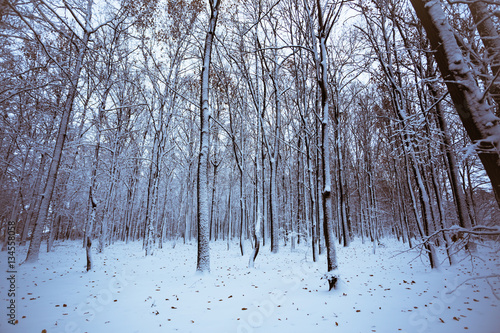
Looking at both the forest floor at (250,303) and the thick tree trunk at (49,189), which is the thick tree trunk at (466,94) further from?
the thick tree trunk at (49,189)

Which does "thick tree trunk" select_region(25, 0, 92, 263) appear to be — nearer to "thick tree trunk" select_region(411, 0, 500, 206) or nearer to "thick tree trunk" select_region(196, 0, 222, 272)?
"thick tree trunk" select_region(196, 0, 222, 272)

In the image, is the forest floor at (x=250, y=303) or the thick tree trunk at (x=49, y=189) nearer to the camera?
the forest floor at (x=250, y=303)

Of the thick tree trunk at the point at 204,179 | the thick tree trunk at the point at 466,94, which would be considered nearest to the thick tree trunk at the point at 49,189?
the thick tree trunk at the point at 204,179

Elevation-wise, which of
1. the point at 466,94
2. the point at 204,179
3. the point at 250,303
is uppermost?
the point at 466,94

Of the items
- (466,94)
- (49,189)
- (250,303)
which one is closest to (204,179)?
(250,303)

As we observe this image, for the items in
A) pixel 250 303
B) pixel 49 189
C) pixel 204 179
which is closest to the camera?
pixel 250 303

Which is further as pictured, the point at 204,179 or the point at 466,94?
the point at 204,179

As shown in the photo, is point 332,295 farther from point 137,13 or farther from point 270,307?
point 137,13

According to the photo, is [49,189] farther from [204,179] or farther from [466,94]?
[466,94]

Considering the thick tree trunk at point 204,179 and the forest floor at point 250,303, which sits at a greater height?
the thick tree trunk at point 204,179

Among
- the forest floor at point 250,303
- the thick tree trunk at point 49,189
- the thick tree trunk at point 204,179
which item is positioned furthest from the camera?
the thick tree trunk at point 49,189

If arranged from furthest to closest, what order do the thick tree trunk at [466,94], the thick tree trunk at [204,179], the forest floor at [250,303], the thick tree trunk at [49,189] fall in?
the thick tree trunk at [49,189], the thick tree trunk at [204,179], the forest floor at [250,303], the thick tree trunk at [466,94]

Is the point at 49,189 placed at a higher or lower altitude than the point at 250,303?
higher

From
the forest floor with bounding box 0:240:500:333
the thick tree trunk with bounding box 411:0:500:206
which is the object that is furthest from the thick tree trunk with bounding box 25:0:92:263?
the thick tree trunk with bounding box 411:0:500:206
